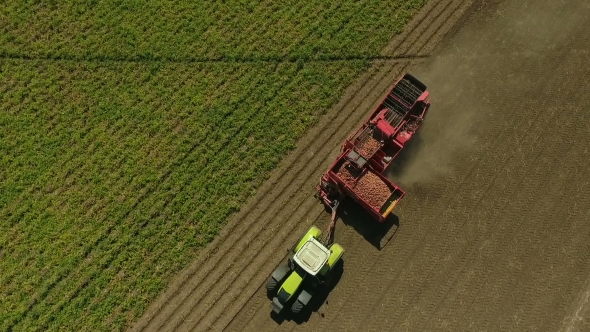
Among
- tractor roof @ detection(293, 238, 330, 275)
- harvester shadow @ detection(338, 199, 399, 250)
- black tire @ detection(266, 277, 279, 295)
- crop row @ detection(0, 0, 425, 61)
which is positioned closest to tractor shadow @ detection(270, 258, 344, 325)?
black tire @ detection(266, 277, 279, 295)

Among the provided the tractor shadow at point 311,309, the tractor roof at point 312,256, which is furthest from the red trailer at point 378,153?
the tractor shadow at point 311,309

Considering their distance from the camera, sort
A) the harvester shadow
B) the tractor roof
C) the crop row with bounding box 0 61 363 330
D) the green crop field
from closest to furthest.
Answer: the tractor roof → the crop row with bounding box 0 61 363 330 → the green crop field → the harvester shadow

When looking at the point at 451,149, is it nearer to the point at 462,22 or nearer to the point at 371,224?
the point at 371,224

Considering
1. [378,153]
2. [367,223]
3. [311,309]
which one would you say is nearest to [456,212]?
[367,223]

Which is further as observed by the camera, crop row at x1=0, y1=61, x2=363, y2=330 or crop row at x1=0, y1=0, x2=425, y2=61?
crop row at x1=0, y1=0, x2=425, y2=61

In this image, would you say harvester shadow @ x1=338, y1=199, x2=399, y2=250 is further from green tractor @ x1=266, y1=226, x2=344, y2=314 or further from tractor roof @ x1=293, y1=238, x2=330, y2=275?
tractor roof @ x1=293, y1=238, x2=330, y2=275

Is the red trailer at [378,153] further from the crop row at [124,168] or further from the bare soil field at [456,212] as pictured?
the crop row at [124,168]
